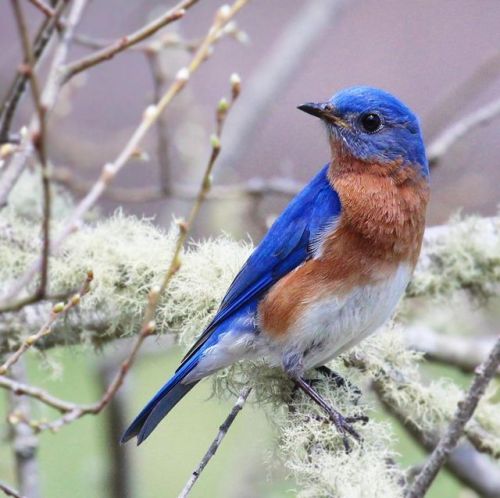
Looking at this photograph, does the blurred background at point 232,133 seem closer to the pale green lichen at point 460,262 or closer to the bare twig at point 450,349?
Answer: the pale green lichen at point 460,262

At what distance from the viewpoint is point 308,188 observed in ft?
13.2

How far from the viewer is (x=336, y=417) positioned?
3363 millimetres

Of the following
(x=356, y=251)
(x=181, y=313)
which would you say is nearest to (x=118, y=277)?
(x=181, y=313)

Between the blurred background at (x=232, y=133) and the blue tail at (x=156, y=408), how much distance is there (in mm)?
183

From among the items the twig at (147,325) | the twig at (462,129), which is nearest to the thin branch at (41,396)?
the twig at (147,325)

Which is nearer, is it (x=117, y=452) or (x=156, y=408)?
(x=156, y=408)

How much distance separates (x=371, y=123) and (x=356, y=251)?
62cm

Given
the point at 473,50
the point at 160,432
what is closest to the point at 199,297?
the point at 160,432

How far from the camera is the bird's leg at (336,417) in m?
3.25

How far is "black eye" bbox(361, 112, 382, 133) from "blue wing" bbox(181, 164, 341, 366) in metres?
0.28

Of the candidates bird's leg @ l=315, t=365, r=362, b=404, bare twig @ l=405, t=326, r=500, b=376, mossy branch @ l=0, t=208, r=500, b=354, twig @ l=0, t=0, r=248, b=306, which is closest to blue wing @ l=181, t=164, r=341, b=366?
mossy branch @ l=0, t=208, r=500, b=354

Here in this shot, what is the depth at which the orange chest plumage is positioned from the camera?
3.70 metres

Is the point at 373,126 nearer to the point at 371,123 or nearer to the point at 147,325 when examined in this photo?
the point at 371,123

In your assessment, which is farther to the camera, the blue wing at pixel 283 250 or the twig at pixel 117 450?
the twig at pixel 117 450
